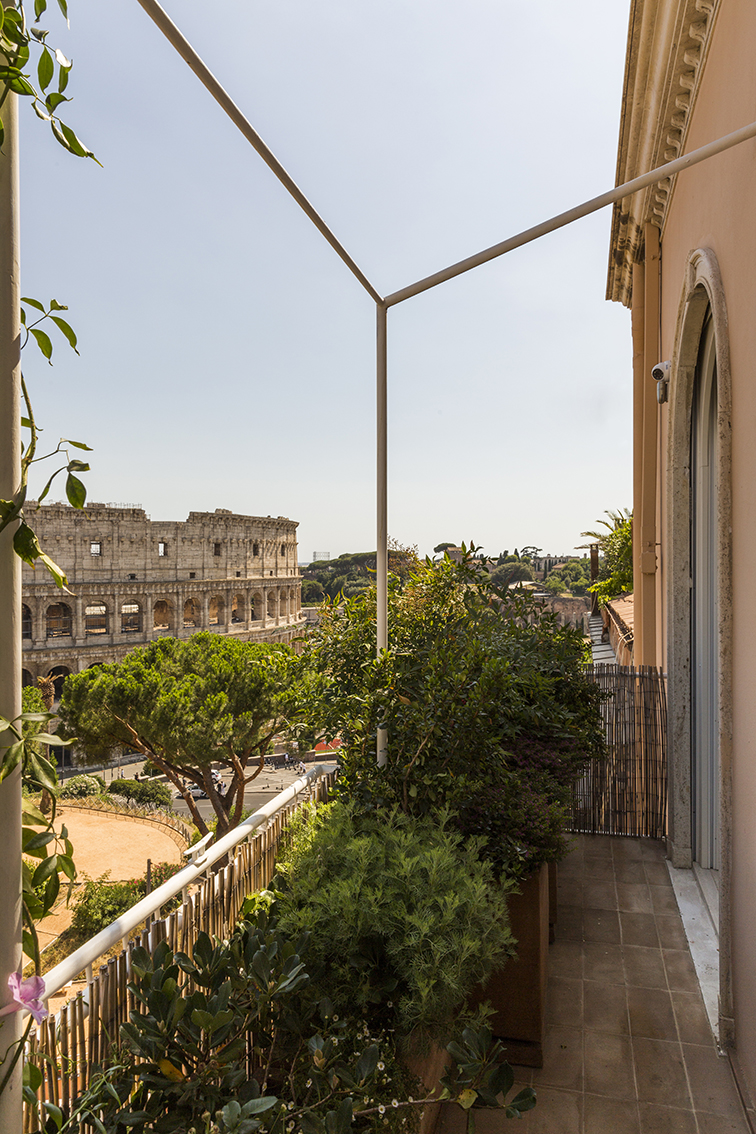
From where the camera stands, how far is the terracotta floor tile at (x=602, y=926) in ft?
11.2

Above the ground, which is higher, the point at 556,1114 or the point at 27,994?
the point at 27,994

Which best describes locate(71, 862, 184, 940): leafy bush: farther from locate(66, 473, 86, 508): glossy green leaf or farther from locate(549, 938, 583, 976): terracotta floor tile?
locate(66, 473, 86, 508): glossy green leaf

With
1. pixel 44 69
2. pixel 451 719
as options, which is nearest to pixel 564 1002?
pixel 451 719

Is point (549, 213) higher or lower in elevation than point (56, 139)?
higher

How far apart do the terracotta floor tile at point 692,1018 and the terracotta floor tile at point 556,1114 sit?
611 mm

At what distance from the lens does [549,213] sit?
2.40 m

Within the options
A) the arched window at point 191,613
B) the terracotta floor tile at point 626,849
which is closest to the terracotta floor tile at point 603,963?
the terracotta floor tile at point 626,849

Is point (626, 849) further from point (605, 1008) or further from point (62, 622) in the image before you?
point (62, 622)

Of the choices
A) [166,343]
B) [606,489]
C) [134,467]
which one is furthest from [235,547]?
[606,489]

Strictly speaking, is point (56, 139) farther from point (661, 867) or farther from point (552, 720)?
point (661, 867)

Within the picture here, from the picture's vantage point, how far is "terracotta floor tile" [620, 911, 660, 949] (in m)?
3.37

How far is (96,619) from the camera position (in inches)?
869

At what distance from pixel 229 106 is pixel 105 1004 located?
2059mm

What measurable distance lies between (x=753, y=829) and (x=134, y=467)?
3306 centimetres
